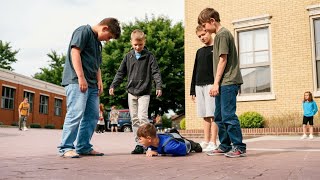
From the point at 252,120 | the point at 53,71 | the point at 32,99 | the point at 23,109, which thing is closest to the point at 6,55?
the point at 53,71

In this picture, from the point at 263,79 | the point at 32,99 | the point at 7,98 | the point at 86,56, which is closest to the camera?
the point at 86,56

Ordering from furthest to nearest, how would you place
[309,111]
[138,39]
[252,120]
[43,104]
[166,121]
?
[166,121], [43,104], [252,120], [309,111], [138,39]

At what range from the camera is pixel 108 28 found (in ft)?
15.1

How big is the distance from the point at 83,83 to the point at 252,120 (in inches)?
316

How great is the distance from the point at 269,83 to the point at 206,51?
22.8ft

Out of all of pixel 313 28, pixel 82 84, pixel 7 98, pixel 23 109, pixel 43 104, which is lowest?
pixel 82 84

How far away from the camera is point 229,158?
4.34m

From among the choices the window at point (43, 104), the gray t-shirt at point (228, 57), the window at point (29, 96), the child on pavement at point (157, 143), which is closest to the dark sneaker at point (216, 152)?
the child on pavement at point (157, 143)

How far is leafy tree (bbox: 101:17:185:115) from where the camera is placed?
3044 centimetres

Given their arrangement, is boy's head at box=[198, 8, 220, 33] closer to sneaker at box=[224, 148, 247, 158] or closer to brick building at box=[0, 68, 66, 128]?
sneaker at box=[224, 148, 247, 158]

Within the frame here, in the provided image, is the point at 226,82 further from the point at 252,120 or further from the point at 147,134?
the point at 252,120

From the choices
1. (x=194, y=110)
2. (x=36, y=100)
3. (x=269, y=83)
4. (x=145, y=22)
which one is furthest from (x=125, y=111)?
(x=269, y=83)

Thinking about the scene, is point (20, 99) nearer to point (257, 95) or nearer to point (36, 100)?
point (36, 100)

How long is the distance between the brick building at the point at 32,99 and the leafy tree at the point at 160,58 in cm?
803
